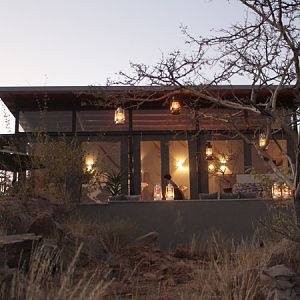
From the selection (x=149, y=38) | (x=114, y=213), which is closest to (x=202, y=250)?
(x=114, y=213)

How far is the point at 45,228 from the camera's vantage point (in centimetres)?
792

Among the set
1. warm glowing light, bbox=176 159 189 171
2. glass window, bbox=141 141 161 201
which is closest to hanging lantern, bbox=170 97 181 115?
glass window, bbox=141 141 161 201

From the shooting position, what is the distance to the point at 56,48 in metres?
11.8

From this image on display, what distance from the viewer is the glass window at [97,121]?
17.1 metres

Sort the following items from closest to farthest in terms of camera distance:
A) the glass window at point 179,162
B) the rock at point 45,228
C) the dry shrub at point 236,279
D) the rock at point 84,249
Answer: the dry shrub at point 236,279 < the rock at point 84,249 < the rock at point 45,228 < the glass window at point 179,162

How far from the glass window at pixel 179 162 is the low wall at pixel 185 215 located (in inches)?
210

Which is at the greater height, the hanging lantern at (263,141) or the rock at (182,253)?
the hanging lantern at (263,141)

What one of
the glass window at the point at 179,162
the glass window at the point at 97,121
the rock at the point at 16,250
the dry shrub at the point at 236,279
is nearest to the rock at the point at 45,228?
the rock at the point at 16,250

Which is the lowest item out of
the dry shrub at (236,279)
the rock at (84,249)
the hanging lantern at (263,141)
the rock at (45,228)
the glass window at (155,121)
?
the dry shrub at (236,279)

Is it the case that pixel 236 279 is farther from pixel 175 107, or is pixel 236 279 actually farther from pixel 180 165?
pixel 180 165

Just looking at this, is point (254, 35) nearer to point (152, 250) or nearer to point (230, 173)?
point (152, 250)

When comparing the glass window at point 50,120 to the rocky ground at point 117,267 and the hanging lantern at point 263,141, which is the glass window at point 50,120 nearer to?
the rocky ground at point 117,267

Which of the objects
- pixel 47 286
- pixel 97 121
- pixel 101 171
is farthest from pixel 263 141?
pixel 97 121

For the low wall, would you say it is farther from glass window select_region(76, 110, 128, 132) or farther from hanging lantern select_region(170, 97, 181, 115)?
glass window select_region(76, 110, 128, 132)
